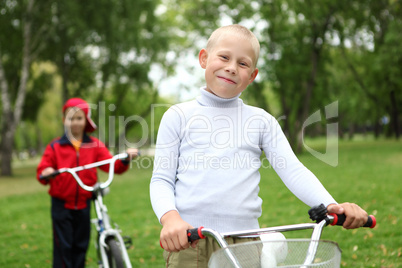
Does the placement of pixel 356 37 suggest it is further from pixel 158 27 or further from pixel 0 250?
pixel 0 250

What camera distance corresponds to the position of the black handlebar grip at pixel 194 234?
5.57 feet

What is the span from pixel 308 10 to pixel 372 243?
20.4 meters

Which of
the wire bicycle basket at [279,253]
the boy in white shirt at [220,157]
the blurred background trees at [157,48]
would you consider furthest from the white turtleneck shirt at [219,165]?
the blurred background trees at [157,48]

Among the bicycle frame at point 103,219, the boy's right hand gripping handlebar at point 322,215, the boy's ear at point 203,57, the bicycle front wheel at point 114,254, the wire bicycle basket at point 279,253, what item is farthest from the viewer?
the bicycle frame at point 103,219

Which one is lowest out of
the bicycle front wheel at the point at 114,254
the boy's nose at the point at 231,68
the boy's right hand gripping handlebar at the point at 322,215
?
the bicycle front wheel at the point at 114,254

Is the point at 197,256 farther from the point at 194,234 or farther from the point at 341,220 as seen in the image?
the point at 341,220

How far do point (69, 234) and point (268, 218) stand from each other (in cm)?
441

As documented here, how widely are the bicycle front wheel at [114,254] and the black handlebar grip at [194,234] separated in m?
2.40

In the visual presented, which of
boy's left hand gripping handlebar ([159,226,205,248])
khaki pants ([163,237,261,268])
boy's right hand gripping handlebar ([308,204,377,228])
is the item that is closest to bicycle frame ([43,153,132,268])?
khaki pants ([163,237,261,268])

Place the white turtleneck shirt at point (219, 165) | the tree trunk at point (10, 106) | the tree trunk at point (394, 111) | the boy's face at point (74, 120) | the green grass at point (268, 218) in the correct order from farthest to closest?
1. the tree trunk at point (394, 111)
2. the tree trunk at point (10, 106)
3. the green grass at point (268, 218)
4. the boy's face at point (74, 120)
5. the white turtleneck shirt at point (219, 165)

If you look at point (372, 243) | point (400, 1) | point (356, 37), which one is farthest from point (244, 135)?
point (356, 37)

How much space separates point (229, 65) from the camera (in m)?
2.17

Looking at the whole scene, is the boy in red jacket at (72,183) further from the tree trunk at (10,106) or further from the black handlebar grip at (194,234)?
the tree trunk at (10,106)

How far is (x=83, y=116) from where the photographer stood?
495cm
